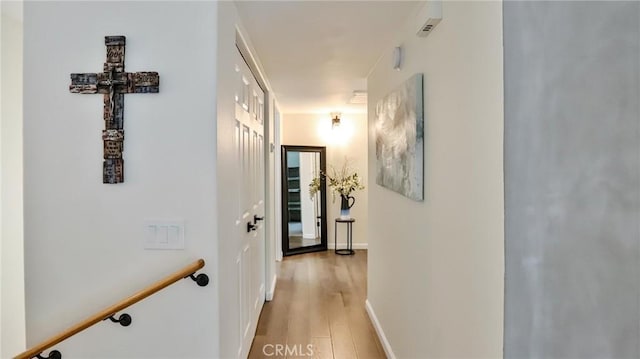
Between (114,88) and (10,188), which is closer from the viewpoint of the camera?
(114,88)

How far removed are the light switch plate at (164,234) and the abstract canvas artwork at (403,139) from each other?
1116mm

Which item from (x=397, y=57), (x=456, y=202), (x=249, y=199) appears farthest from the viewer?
(x=249, y=199)

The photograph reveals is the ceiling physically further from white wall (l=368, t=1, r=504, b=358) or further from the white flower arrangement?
the white flower arrangement

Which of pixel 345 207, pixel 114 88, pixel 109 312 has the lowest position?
pixel 109 312

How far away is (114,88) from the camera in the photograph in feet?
5.09

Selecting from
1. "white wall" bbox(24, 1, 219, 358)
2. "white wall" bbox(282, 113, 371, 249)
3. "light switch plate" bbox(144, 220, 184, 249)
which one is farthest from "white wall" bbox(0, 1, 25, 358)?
"white wall" bbox(282, 113, 371, 249)

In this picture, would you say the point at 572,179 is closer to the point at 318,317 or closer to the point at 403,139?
the point at 403,139

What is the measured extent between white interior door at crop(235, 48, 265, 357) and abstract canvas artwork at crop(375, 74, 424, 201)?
0.93m

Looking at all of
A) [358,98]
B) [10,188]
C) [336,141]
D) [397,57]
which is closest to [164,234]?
[10,188]

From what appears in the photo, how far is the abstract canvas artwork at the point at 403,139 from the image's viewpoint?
1865 millimetres

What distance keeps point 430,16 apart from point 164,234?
4.77 ft

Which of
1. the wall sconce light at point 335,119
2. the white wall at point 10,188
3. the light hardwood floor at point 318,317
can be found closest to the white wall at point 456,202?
the light hardwood floor at point 318,317

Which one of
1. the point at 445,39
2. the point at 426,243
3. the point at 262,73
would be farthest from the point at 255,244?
the point at 445,39

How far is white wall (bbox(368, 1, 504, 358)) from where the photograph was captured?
1167mm
